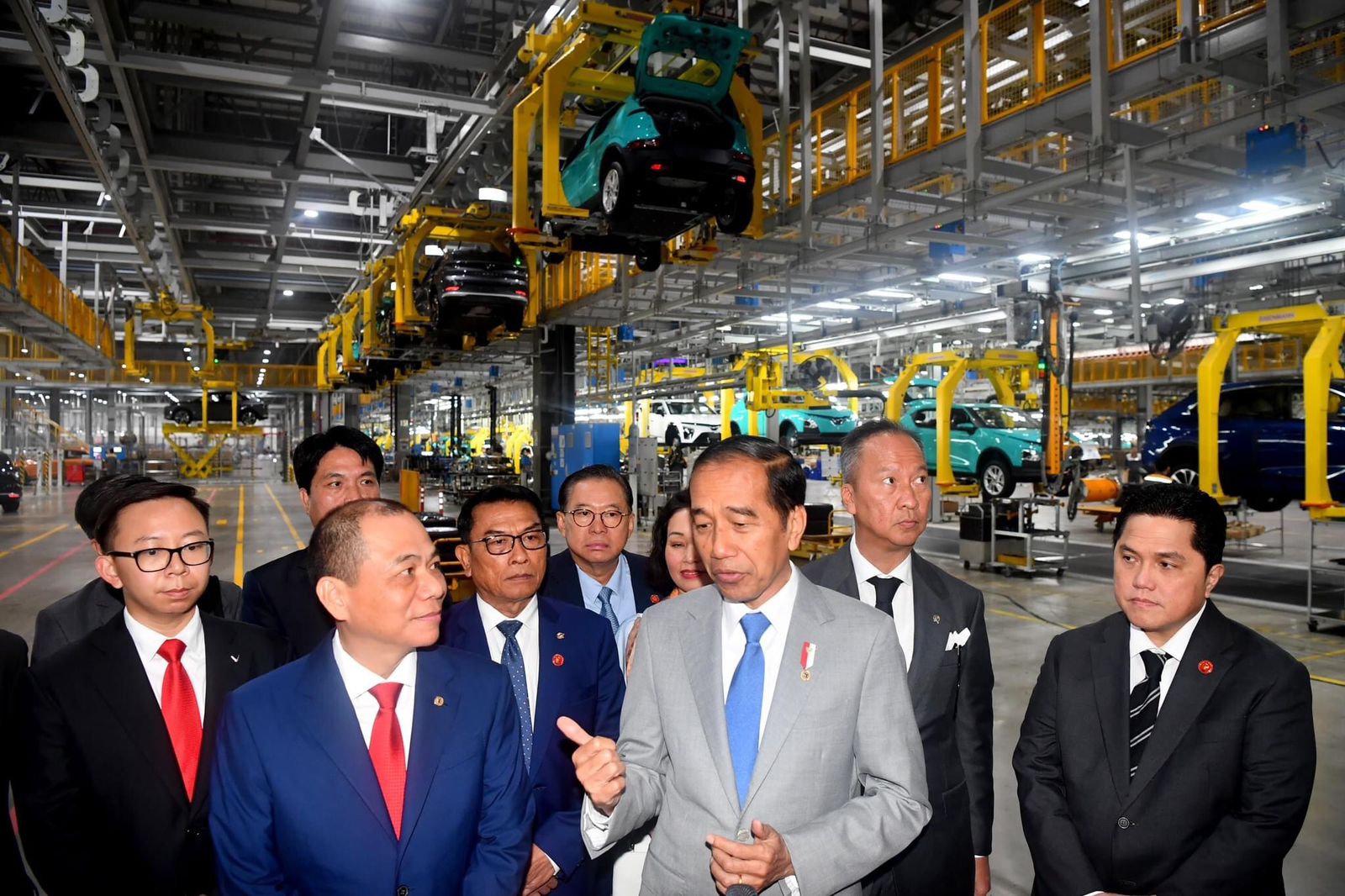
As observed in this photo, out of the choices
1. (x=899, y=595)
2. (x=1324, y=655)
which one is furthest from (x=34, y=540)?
(x=1324, y=655)

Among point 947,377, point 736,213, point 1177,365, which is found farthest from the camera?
point 1177,365

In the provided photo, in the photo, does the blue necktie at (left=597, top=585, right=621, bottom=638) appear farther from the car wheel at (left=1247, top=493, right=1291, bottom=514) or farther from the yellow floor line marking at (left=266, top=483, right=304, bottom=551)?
the car wheel at (left=1247, top=493, right=1291, bottom=514)

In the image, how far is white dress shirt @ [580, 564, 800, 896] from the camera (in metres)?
1.76

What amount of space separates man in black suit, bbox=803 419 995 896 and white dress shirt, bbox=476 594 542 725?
0.89m

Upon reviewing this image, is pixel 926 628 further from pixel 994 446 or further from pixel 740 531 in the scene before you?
pixel 994 446

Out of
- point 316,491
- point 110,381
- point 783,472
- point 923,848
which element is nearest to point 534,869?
point 923,848

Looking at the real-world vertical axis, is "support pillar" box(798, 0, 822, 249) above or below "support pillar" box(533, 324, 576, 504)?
above

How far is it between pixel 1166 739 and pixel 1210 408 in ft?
31.1

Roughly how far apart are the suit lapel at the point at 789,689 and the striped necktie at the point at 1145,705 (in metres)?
0.95

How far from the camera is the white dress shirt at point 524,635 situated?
2.40 metres

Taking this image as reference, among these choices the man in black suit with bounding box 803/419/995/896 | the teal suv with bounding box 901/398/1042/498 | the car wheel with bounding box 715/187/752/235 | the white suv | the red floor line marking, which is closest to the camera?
the man in black suit with bounding box 803/419/995/896

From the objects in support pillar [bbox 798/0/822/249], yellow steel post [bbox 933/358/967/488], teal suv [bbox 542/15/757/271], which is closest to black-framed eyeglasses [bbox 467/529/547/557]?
teal suv [bbox 542/15/757/271]

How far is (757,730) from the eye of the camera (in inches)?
67.9

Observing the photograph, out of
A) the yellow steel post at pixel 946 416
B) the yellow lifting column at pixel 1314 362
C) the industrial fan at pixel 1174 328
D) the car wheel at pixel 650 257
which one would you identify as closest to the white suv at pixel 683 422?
the yellow steel post at pixel 946 416
